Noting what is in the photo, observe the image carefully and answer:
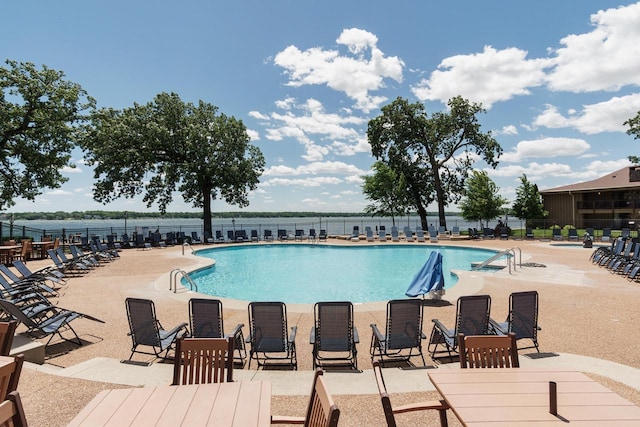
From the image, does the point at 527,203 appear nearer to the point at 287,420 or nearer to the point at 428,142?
the point at 428,142

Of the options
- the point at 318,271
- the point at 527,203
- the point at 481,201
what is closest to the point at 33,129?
the point at 318,271

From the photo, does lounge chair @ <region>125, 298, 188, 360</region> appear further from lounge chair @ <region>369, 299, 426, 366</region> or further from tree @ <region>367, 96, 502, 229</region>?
tree @ <region>367, 96, 502, 229</region>

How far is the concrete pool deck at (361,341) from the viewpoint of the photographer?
4.28 meters

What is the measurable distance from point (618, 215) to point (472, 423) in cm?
4565

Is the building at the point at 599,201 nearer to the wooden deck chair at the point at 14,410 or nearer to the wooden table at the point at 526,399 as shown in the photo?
the wooden table at the point at 526,399

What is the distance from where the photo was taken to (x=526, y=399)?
8.80ft

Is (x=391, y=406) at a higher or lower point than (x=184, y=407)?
lower

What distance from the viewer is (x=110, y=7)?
1487 cm

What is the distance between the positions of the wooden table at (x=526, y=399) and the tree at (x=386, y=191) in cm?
3516

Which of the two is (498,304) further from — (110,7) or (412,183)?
(412,183)

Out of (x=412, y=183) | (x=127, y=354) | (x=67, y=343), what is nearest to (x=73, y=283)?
(x=67, y=343)

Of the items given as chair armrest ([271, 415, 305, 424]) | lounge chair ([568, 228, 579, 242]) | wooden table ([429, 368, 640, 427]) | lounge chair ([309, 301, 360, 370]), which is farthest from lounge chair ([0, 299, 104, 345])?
lounge chair ([568, 228, 579, 242])

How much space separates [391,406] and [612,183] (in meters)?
45.3

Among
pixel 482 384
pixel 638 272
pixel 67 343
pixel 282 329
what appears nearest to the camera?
pixel 482 384
